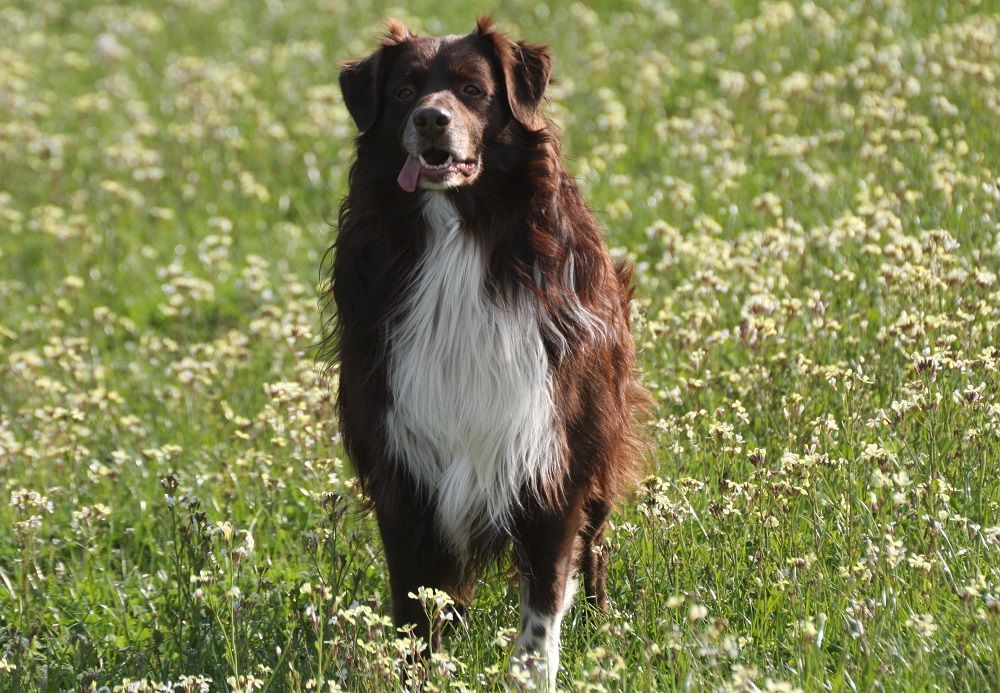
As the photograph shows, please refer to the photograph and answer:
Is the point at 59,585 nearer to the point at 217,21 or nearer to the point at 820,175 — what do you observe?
the point at 820,175

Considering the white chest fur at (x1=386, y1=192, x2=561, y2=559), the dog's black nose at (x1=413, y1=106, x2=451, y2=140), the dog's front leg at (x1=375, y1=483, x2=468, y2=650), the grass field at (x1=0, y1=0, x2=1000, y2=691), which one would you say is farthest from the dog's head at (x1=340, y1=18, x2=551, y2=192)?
the grass field at (x1=0, y1=0, x2=1000, y2=691)

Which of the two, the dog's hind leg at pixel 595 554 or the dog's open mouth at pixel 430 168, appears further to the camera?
the dog's hind leg at pixel 595 554

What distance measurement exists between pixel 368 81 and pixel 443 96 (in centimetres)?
33

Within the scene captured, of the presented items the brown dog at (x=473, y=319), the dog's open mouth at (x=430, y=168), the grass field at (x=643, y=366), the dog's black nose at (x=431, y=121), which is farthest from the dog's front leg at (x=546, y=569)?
the dog's black nose at (x=431, y=121)

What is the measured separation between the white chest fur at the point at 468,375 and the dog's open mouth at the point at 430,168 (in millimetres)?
110

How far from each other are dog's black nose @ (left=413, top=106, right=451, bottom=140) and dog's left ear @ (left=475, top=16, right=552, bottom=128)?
0.30 m

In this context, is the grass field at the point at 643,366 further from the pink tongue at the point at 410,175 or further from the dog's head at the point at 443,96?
the dog's head at the point at 443,96

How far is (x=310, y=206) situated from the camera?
9523 millimetres

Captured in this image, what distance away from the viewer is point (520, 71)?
4.30m

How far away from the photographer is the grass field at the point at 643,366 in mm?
3955

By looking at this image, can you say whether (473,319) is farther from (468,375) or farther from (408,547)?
(408,547)

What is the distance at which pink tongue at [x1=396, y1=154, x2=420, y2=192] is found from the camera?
4.10 meters

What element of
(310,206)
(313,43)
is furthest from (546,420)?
(313,43)

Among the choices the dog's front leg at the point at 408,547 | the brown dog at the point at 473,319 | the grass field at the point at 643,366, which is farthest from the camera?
the dog's front leg at the point at 408,547
